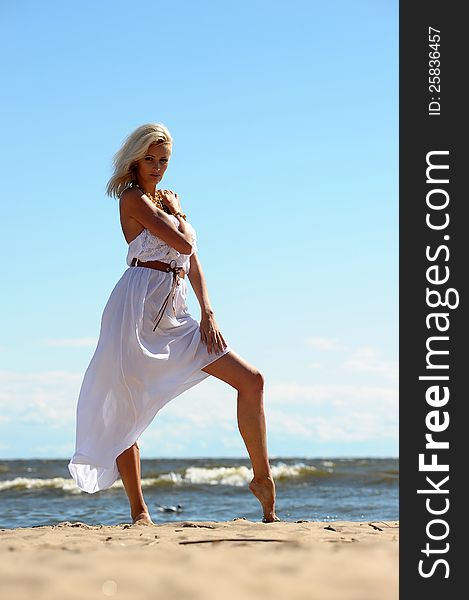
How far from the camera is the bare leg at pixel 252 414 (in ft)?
15.3

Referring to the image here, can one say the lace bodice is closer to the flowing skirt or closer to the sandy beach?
the flowing skirt

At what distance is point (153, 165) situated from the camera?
488cm

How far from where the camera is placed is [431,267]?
380 cm

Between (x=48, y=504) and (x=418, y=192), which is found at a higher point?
(x=418, y=192)

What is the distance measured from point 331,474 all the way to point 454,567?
51.2 ft

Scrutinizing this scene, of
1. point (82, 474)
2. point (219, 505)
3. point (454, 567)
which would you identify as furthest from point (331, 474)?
point (454, 567)

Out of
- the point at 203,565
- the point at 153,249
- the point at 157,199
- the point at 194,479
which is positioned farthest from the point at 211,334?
the point at 194,479

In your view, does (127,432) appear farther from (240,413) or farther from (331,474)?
(331,474)

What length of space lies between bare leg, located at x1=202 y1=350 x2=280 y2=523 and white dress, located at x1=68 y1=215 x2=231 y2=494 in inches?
2.9

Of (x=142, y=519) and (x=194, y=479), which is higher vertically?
(x=194, y=479)

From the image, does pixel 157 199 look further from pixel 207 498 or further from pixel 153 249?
pixel 207 498

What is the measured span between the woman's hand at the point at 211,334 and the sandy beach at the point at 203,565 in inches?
42.5

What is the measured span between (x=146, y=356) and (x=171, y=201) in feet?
2.97

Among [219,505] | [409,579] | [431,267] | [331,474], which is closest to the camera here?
[409,579]
